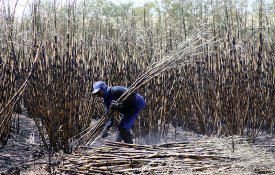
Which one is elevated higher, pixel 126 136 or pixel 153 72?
pixel 153 72

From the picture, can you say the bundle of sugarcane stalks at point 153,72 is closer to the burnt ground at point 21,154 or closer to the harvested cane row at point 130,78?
the harvested cane row at point 130,78

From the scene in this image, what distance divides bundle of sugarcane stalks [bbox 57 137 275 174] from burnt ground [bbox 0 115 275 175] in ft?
1.29


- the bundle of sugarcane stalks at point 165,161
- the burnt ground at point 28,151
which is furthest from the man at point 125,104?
the bundle of sugarcane stalks at point 165,161

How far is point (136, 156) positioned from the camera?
3596mm

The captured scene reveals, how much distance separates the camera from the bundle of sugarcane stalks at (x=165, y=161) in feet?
11.4

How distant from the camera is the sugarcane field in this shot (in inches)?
147

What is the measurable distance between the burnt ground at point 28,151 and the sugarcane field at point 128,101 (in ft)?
0.05

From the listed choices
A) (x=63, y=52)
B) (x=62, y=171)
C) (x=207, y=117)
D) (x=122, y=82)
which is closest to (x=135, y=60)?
(x=122, y=82)

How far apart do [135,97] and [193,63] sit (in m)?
1.64

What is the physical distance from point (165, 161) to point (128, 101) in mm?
1807

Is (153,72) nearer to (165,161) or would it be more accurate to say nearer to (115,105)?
(115,105)

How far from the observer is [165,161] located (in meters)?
3.52

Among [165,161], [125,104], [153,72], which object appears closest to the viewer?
[165,161]

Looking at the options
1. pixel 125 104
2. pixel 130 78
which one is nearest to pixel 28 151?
pixel 125 104
